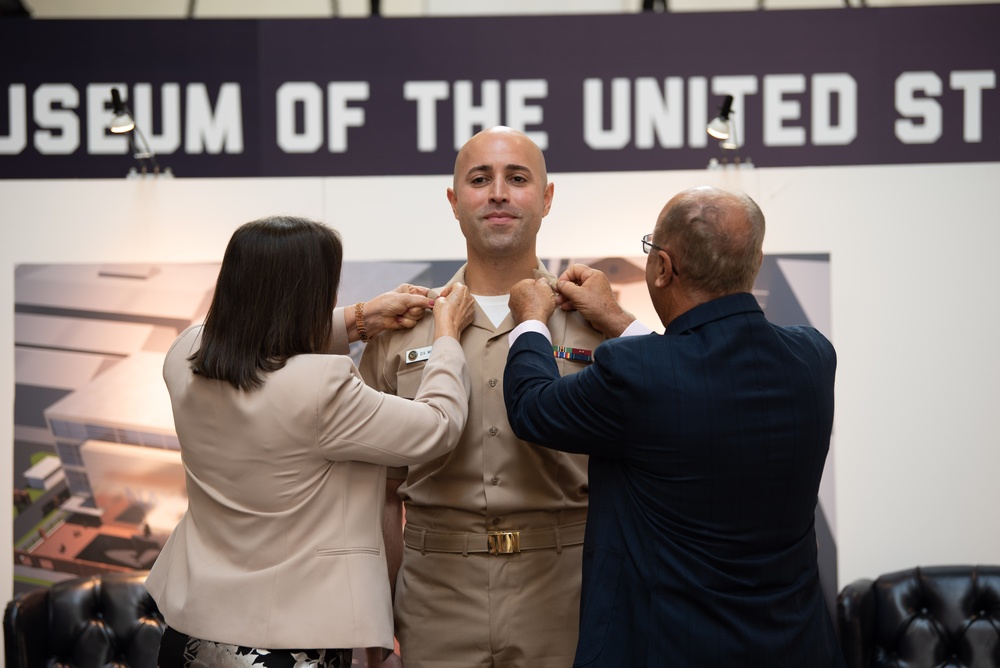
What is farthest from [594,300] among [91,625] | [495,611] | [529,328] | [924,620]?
[91,625]

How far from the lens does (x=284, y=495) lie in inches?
79.8

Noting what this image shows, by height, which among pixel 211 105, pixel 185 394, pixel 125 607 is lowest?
pixel 125 607

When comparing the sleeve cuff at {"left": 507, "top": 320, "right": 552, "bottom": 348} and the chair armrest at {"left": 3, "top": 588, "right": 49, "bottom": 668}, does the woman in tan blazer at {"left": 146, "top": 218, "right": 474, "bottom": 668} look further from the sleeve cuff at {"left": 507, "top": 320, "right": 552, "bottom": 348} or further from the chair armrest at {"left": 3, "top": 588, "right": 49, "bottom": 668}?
the chair armrest at {"left": 3, "top": 588, "right": 49, "bottom": 668}

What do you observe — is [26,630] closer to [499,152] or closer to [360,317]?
[360,317]

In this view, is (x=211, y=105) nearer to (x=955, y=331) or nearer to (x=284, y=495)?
(x=284, y=495)

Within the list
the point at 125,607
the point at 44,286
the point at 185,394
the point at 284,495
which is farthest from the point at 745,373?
the point at 44,286

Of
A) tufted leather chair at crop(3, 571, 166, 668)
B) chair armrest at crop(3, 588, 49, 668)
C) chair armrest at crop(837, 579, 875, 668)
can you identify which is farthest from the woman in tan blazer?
chair armrest at crop(837, 579, 875, 668)

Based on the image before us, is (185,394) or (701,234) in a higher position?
(701,234)

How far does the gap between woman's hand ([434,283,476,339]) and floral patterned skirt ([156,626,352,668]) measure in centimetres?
81

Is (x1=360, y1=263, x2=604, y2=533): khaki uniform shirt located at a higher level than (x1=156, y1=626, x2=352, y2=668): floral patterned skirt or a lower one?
higher

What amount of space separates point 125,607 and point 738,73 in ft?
11.8

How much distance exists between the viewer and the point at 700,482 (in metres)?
1.97

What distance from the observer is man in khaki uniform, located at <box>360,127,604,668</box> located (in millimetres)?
2354

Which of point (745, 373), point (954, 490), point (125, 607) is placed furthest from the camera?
point (954, 490)
